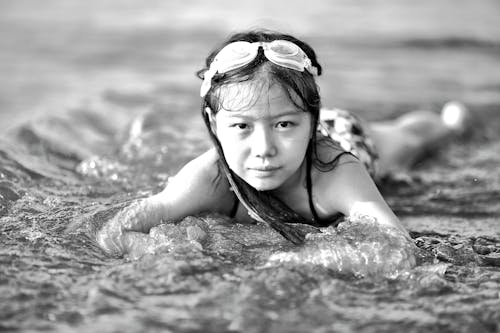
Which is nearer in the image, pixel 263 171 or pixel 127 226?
pixel 263 171

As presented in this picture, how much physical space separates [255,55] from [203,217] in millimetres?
949

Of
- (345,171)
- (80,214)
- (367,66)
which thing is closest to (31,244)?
(80,214)

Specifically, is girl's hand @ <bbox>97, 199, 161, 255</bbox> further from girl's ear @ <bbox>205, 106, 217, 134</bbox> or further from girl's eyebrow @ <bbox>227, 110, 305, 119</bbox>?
girl's eyebrow @ <bbox>227, 110, 305, 119</bbox>

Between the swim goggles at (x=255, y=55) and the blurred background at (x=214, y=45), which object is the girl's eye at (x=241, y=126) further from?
the blurred background at (x=214, y=45)

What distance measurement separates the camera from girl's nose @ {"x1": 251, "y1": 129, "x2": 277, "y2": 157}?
12.8ft

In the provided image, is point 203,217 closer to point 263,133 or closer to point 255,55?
point 263,133

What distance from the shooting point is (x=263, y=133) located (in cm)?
391

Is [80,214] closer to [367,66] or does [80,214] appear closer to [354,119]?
[354,119]

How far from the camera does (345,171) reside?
4.31m

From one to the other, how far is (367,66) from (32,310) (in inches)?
286

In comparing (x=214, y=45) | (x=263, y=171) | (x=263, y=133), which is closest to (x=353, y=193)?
(x=263, y=171)

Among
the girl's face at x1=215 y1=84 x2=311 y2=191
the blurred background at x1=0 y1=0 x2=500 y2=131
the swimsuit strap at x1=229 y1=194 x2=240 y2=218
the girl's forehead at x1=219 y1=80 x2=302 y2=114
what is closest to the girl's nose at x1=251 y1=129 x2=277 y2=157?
the girl's face at x1=215 y1=84 x2=311 y2=191

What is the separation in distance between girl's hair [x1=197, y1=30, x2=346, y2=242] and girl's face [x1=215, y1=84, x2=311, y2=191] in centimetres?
4

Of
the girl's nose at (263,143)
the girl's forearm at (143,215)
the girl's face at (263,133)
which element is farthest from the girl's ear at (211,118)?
the girl's forearm at (143,215)
